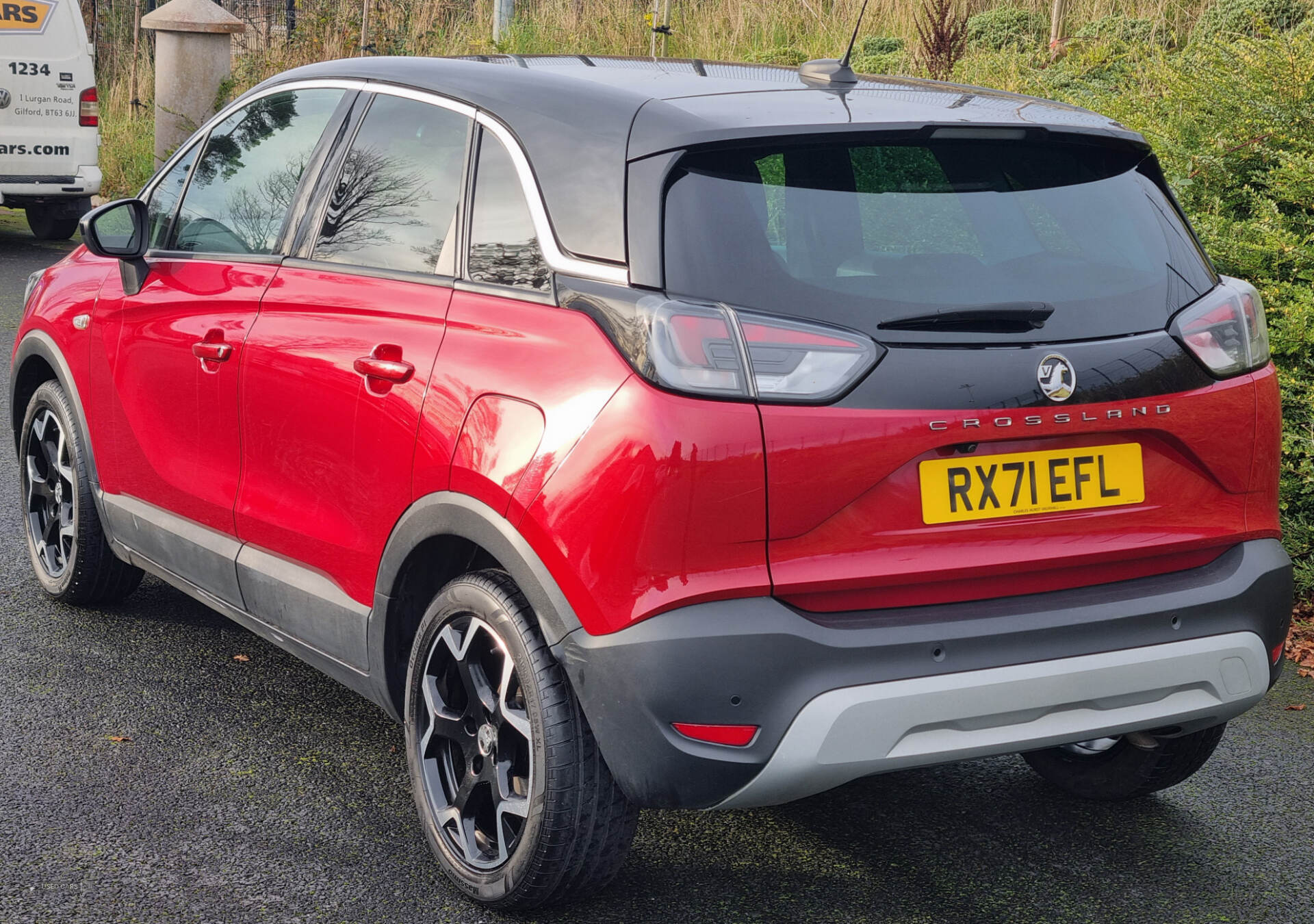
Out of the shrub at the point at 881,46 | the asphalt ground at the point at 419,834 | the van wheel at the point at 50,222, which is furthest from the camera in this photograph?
the van wheel at the point at 50,222

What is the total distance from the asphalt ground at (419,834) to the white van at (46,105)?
391 inches

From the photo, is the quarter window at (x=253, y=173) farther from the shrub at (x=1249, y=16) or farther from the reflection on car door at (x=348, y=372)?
the shrub at (x=1249, y=16)

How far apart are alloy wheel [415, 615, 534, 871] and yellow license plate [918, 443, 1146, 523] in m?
→ 0.89

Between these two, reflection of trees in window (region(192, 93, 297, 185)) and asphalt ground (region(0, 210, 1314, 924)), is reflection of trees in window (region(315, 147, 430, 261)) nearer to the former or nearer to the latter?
reflection of trees in window (region(192, 93, 297, 185))

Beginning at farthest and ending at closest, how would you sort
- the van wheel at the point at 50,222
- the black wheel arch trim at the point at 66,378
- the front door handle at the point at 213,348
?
1. the van wheel at the point at 50,222
2. the black wheel arch trim at the point at 66,378
3. the front door handle at the point at 213,348

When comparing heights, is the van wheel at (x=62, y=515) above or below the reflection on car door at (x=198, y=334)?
below

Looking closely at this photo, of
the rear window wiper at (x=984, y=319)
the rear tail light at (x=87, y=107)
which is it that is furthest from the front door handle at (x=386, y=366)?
the rear tail light at (x=87, y=107)

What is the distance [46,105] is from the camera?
1280 centimetres

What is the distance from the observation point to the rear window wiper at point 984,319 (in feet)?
8.59

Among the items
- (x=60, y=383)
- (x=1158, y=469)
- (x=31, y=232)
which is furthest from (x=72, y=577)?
(x=31, y=232)

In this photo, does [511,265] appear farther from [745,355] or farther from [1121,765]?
[1121,765]

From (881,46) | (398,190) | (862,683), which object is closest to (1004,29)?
(881,46)

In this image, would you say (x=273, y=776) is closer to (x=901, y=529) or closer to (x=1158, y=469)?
(x=901, y=529)

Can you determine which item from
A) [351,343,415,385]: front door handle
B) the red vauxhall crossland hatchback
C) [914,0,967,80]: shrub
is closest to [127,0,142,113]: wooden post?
[914,0,967,80]: shrub
